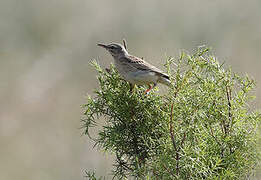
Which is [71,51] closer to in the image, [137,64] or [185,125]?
[137,64]

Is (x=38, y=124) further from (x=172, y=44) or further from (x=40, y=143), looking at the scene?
(x=172, y=44)

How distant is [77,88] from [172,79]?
1194cm

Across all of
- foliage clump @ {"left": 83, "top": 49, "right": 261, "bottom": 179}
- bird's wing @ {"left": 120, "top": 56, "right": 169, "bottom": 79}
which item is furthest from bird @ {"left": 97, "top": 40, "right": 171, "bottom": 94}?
foliage clump @ {"left": 83, "top": 49, "right": 261, "bottom": 179}

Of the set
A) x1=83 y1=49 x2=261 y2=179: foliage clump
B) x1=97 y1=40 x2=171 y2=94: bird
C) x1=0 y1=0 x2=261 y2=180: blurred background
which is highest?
x1=0 y1=0 x2=261 y2=180: blurred background

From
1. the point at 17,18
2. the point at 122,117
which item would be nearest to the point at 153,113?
the point at 122,117

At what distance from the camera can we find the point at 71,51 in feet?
57.2

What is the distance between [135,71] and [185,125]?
0.88 metres

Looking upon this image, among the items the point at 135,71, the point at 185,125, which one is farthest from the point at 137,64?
the point at 185,125

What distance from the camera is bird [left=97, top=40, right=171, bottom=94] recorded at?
219 cm

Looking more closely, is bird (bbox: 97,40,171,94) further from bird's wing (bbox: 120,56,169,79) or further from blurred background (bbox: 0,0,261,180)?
blurred background (bbox: 0,0,261,180)

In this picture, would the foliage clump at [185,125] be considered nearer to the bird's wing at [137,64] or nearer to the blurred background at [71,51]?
the bird's wing at [137,64]

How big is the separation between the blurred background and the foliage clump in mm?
6896

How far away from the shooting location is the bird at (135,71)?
2.19 meters

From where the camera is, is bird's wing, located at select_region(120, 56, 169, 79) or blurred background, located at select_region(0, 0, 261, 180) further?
blurred background, located at select_region(0, 0, 261, 180)
